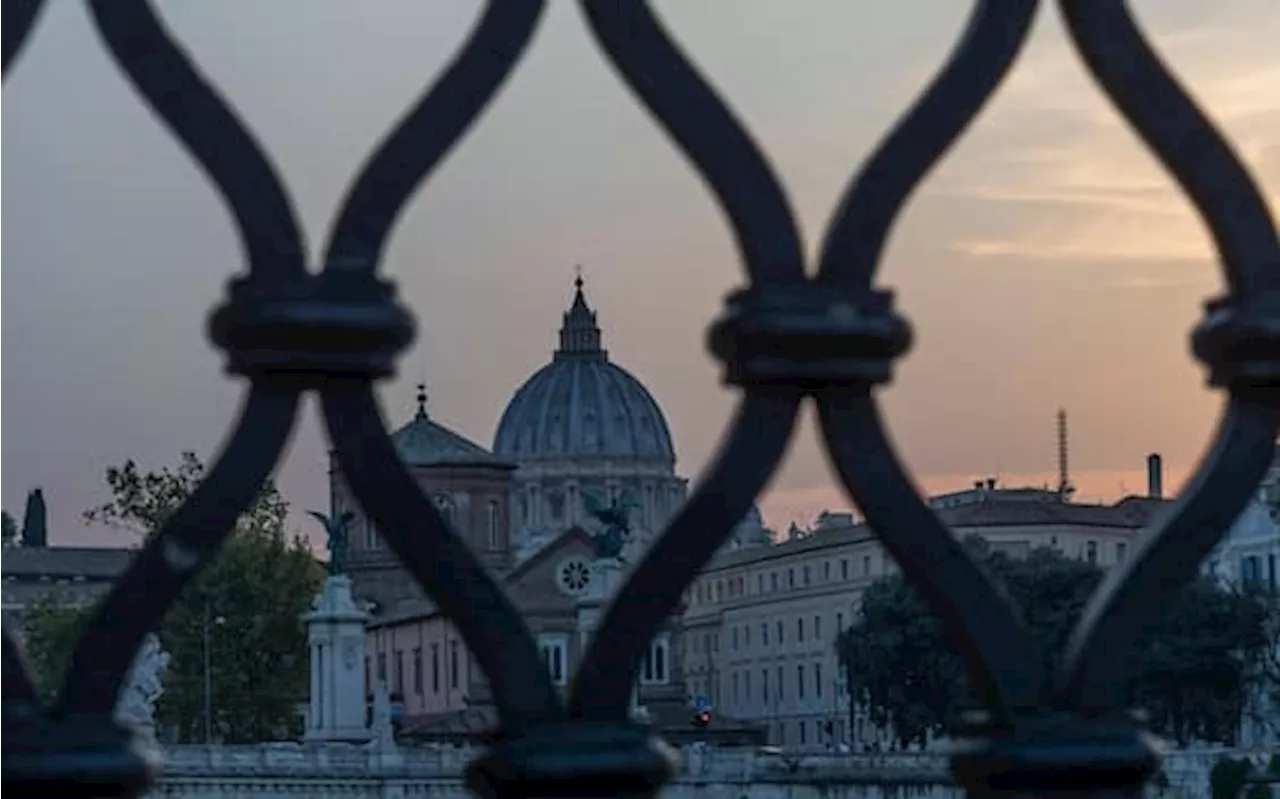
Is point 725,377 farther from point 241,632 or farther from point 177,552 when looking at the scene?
point 241,632

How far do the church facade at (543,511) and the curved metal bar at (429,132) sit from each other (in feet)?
91.9

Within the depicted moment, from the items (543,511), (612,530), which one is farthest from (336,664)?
(543,511)

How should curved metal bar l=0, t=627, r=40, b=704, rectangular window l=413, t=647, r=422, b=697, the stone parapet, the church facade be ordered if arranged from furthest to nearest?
rectangular window l=413, t=647, r=422, b=697
the church facade
the stone parapet
curved metal bar l=0, t=627, r=40, b=704

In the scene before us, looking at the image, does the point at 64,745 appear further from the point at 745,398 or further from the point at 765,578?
the point at 765,578

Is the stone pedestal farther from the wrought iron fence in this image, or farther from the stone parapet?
the wrought iron fence

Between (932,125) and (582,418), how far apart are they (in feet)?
285

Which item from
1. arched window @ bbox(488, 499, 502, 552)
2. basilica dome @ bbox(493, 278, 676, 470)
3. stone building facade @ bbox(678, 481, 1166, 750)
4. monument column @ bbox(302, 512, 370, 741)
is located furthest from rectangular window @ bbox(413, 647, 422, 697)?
basilica dome @ bbox(493, 278, 676, 470)

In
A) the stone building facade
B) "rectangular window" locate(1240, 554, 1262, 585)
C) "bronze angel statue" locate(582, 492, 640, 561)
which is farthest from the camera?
the stone building facade

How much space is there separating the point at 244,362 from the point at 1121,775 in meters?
0.42

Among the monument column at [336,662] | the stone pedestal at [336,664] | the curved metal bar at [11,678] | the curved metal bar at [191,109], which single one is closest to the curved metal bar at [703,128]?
the curved metal bar at [191,109]

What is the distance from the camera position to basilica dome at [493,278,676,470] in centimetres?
8719

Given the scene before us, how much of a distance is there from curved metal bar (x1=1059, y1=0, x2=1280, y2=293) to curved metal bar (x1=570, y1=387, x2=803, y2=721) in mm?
209

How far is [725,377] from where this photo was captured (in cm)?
145

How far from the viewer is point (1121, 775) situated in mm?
1422
